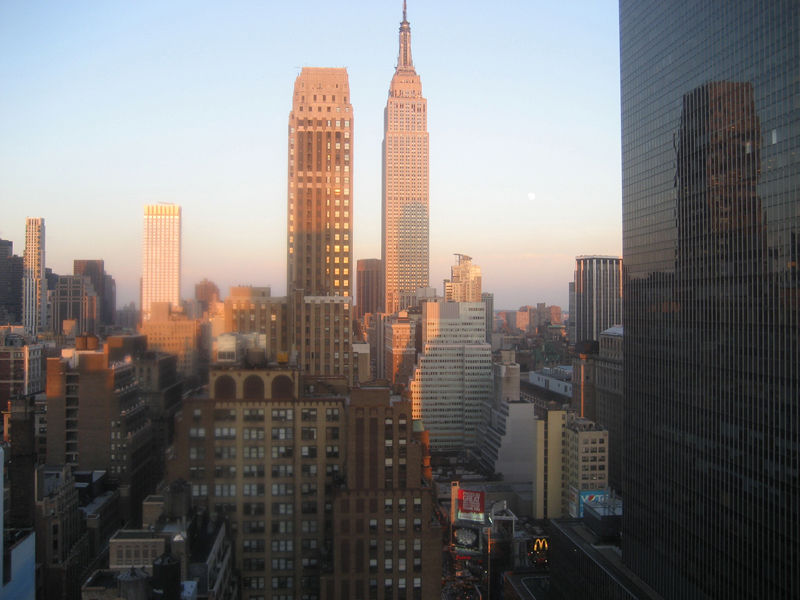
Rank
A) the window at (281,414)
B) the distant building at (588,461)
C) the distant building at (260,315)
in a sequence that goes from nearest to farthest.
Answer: the window at (281,414), the distant building at (260,315), the distant building at (588,461)

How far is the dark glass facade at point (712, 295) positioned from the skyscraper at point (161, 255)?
686 inches

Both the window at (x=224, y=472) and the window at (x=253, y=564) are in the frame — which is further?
the window at (x=253, y=564)

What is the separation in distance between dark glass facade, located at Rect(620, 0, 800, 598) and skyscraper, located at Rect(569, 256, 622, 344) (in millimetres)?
66947

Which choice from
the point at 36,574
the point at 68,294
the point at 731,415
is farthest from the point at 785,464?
the point at 68,294

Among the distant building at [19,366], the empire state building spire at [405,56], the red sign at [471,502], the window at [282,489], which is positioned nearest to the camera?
the window at [282,489]

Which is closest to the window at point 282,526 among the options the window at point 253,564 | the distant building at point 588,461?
the window at point 253,564

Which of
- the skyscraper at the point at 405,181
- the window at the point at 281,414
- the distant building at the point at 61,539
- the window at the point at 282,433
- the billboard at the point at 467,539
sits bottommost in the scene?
the billboard at the point at 467,539

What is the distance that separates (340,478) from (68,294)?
51.7ft

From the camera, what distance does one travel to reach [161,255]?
65.6 feet

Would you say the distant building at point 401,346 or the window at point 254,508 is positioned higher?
the distant building at point 401,346

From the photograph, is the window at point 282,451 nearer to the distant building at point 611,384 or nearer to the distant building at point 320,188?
the distant building at point 320,188

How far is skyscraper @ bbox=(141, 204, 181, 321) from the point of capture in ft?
63.8

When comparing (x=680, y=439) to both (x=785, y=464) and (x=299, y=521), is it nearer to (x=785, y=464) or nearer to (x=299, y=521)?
(x=785, y=464)

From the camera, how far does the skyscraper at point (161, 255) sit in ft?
63.8
